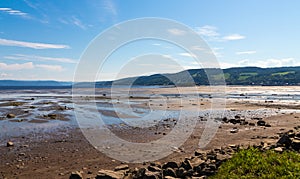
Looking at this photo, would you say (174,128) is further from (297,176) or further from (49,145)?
(297,176)

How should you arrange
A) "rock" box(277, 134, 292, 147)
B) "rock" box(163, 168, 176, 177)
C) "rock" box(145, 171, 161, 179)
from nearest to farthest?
"rock" box(145, 171, 161, 179)
"rock" box(163, 168, 176, 177)
"rock" box(277, 134, 292, 147)

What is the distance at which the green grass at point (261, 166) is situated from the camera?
814 centimetres

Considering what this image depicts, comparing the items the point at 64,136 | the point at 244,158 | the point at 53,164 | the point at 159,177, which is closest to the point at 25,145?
the point at 64,136

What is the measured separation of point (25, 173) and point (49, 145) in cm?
505

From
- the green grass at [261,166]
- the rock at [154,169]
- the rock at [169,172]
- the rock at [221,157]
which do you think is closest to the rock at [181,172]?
the rock at [169,172]

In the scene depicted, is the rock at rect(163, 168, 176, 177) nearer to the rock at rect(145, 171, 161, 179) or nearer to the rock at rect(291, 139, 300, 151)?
the rock at rect(145, 171, 161, 179)

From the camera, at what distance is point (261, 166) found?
859 centimetres

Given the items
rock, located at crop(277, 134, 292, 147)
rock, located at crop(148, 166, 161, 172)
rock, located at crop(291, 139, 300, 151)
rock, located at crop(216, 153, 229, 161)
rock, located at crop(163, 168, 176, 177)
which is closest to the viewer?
rock, located at crop(163, 168, 176, 177)

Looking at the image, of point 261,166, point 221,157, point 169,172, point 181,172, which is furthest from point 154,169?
point 261,166

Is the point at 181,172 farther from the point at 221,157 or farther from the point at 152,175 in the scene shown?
the point at 221,157

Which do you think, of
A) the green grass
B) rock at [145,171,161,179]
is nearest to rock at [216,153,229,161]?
the green grass

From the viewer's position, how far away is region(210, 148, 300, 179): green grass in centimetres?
814

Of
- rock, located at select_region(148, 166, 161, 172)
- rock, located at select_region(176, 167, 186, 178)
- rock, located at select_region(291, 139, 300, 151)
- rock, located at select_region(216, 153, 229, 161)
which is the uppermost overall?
rock, located at select_region(291, 139, 300, 151)

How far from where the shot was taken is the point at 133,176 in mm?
9688
